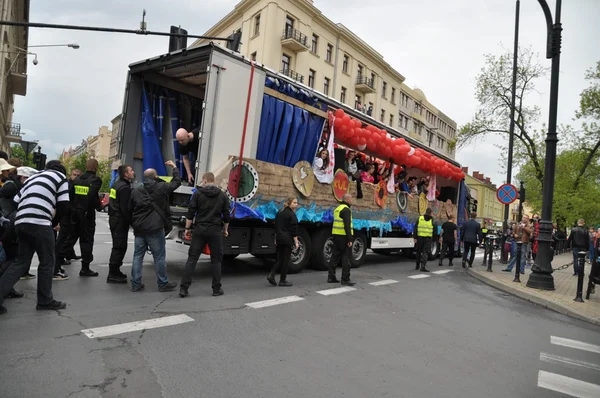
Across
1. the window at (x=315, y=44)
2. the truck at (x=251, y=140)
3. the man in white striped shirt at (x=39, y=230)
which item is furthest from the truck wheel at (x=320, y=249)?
the window at (x=315, y=44)

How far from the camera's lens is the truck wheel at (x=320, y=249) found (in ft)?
29.1

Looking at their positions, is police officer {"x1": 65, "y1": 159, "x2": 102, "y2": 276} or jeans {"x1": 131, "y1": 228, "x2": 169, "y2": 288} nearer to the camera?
jeans {"x1": 131, "y1": 228, "x2": 169, "y2": 288}

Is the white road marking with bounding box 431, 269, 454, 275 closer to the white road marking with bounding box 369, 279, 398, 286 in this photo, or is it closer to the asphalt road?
the white road marking with bounding box 369, 279, 398, 286

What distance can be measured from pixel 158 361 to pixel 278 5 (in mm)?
29583

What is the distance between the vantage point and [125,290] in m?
5.99

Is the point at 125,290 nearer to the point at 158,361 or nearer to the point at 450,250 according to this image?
the point at 158,361

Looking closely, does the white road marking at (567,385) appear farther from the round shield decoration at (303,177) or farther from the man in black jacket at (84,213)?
the man in black jacket at (84,213)

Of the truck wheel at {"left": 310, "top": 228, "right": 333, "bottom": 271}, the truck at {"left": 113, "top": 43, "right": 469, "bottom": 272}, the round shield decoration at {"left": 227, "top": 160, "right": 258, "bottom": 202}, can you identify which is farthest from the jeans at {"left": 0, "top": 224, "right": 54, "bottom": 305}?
the truck wheel at {"left": 310, "top": 228, "right": 333, "bottom": 271}

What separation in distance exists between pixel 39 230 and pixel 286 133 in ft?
14.7

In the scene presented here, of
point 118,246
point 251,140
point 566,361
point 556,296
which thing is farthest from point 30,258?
point 556,296

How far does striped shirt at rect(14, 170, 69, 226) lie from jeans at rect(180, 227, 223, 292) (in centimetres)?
Answer: 179

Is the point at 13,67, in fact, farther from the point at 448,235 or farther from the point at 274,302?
the point at 274,302

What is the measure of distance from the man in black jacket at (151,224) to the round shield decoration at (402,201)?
7.03m

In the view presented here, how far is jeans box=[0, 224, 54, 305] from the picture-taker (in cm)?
459
